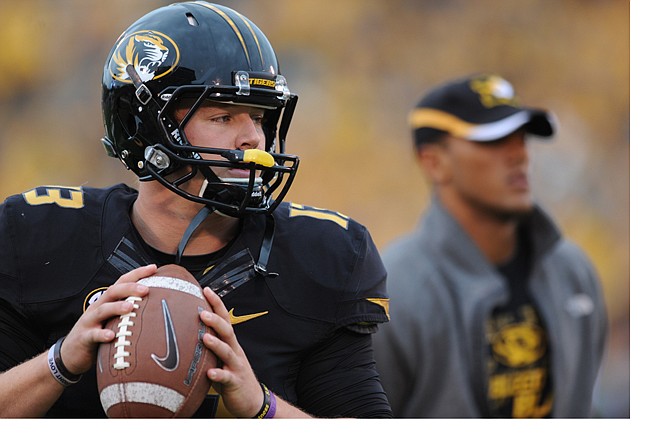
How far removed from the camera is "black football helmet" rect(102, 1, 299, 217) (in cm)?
188

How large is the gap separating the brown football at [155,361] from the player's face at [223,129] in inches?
13.3

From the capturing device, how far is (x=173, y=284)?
1719mm

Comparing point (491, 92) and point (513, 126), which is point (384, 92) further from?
point (513, 126)

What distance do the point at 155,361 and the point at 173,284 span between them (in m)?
0.15

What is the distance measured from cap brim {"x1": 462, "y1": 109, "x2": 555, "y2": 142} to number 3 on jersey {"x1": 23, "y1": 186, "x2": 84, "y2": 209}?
6.91 feet

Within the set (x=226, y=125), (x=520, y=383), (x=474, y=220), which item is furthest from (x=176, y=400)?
(x=474, y=220)

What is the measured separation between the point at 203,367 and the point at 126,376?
0.39ft

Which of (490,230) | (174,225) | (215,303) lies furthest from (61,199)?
(490,230)

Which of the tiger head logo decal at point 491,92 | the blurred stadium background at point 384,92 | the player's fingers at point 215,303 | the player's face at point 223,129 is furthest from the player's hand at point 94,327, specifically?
the blurred stadium background at point 384,92

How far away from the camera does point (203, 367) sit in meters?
1.65

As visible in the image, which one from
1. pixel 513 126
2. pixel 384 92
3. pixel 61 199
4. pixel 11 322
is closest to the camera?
pixel 11 322

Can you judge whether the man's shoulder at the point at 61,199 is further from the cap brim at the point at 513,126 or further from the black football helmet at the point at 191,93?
the cap brim at the point at 513,126

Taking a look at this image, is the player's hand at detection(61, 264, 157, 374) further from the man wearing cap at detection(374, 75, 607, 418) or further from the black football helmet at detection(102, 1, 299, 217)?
the man wearing cap at detection(374, 75, 607, 418)

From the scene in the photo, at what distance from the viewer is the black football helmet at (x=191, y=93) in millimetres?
1877
